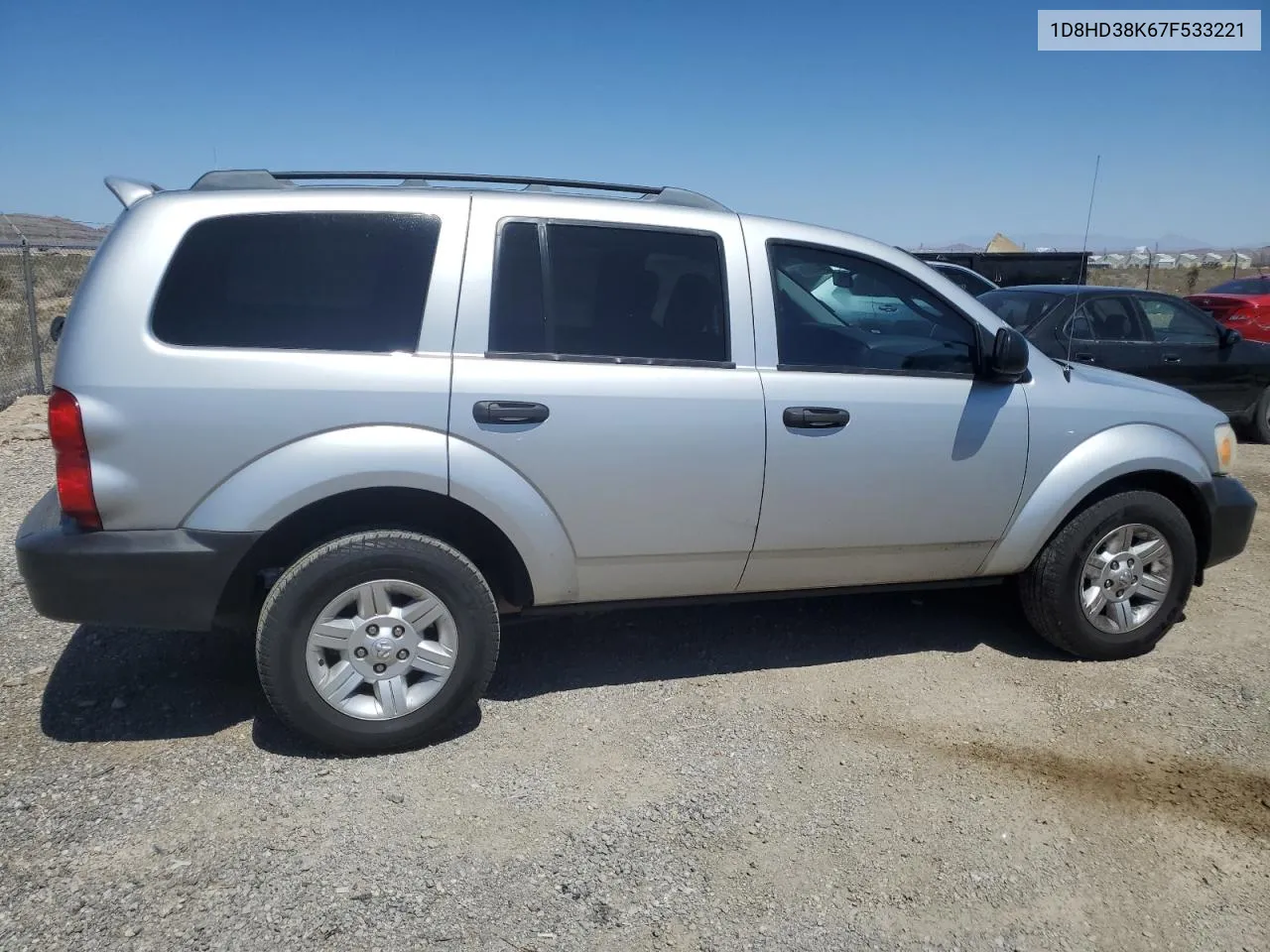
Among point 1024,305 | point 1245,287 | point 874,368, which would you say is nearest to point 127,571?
point 874,368

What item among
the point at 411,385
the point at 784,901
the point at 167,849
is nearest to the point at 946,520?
the point at 784,901

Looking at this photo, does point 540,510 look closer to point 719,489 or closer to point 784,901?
point 719,489

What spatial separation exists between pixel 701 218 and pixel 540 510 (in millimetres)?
1336

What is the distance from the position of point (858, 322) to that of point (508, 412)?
1.80 meters

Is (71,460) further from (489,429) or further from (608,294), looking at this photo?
(608,294)

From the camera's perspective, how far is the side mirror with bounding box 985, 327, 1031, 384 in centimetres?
401

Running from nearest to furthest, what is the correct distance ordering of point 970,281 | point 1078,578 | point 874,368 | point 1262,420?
point 874,368 → point 1078,578 → point 1262,420 → point 970,281

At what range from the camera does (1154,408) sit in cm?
441

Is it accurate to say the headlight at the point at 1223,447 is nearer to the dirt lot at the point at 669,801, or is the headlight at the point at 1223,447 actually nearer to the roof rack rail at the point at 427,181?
the dirt lot at the point at 669,801

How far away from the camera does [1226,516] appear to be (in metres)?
4.54

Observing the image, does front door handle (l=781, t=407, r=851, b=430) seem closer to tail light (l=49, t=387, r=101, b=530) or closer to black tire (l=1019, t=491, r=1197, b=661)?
black tire (l=1019, t=491, r=1197, b=661)

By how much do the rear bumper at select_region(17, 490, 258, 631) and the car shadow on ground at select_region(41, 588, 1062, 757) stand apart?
623 millimetres

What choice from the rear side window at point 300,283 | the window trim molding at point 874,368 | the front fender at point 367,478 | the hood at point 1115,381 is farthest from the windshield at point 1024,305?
the rear side window at point 300,283

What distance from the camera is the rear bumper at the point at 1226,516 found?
4512mm
